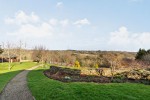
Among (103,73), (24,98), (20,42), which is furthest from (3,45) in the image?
(24,98)

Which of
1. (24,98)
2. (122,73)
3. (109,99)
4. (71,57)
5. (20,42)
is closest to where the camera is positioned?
(109,99)

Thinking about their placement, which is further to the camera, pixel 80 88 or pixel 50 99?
pixel 80 88

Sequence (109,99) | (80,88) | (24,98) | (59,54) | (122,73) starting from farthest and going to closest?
(59,54)
(122,73)
(80,88)
(24,98)
(109,99)

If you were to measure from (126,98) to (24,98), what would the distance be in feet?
18.9

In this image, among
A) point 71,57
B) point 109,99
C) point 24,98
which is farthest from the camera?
point 71,57

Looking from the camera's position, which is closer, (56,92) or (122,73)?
(56,92)

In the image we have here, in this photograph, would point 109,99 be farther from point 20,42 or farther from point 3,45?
point 20,42

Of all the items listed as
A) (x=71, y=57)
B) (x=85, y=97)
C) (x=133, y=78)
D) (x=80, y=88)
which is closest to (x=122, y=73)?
(x=133, y=78)

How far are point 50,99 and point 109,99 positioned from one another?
10.4ft

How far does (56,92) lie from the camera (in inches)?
518

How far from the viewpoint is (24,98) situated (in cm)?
1266

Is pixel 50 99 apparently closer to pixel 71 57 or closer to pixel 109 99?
pixel 109 99

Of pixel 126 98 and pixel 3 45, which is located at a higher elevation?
pixel 3 45

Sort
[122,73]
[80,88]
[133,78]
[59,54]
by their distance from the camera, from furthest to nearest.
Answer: [59,54] < [122,73] < [133,78] < [80,88]
